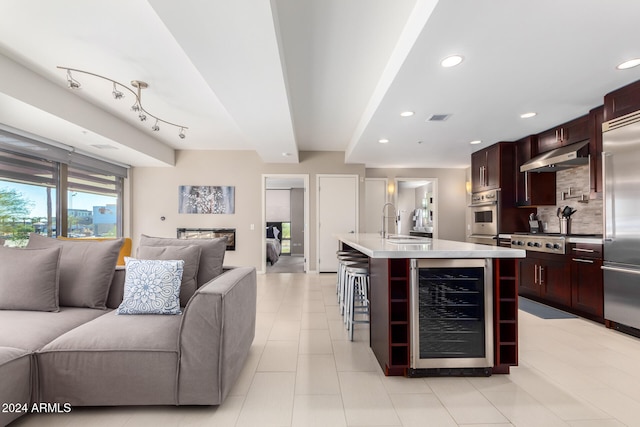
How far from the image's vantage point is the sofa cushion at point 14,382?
1.40 m

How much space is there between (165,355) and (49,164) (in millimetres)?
4556

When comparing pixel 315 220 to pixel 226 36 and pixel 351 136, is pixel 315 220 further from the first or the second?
pixel 226 36

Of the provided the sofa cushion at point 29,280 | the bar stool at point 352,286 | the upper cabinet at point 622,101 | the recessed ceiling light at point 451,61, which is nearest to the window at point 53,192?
the sofa cushion at point 29,280

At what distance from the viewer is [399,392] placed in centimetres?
191

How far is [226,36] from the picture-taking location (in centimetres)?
212

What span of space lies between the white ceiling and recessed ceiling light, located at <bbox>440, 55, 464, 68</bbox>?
0.06 metres

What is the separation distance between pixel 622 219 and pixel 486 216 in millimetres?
2350

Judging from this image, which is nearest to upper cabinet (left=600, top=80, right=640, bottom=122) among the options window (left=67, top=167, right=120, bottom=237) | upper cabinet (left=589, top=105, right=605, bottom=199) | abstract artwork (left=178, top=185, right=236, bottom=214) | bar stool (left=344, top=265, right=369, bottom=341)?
upper cabinet (left=589, top=105, right=605, bottom=199)

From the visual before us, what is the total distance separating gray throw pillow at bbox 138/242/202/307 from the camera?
228 centimetres

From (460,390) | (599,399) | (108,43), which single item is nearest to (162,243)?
(108,43)

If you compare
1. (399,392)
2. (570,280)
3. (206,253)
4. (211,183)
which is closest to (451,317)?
(399,392)

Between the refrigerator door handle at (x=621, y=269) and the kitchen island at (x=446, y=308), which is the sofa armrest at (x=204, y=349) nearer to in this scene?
the kitchen island at (x=446, y=308)

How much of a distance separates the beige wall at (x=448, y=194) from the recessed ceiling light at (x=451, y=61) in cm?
520

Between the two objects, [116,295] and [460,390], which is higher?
[116,295]
